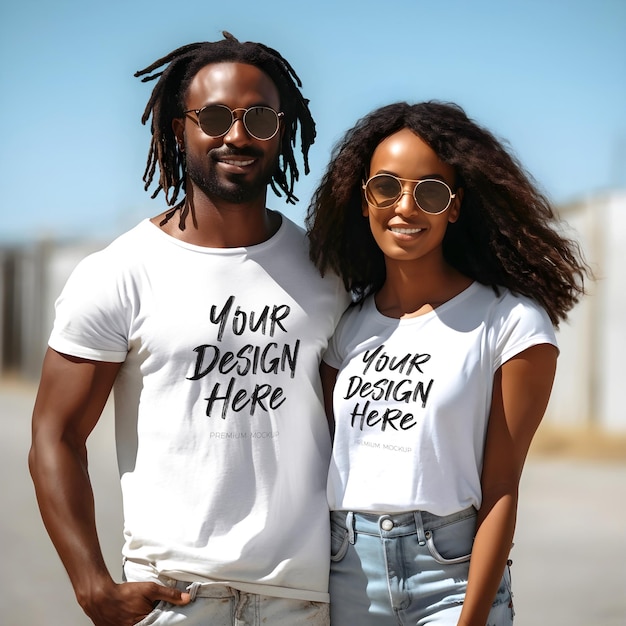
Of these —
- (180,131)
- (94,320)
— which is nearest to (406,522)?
(94,320)

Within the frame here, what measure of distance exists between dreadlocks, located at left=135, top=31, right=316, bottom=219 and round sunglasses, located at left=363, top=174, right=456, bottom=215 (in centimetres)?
51

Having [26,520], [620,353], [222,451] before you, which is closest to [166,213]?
[222,451]

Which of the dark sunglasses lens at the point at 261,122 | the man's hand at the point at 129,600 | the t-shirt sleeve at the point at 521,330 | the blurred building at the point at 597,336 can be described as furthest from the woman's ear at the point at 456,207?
the blurred building at the point at 597,336

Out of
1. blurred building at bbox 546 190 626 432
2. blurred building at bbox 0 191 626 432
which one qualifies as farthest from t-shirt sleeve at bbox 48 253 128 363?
blurred building at bbox 546 190 626 432

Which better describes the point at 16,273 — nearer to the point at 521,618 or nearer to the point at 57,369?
the point at 521,618

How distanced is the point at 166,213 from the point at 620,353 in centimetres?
818

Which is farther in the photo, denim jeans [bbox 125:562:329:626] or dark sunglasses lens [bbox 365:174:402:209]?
dark sunglasses lens [bbox 365:174:402:209]

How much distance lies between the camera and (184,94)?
118 inches

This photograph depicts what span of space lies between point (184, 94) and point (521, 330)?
4.15 ft

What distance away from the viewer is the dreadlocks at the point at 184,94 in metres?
2.96

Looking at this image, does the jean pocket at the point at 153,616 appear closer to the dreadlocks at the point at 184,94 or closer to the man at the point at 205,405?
the man at the point at 205,405

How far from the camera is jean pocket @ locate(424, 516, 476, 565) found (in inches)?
101

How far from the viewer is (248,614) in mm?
2672

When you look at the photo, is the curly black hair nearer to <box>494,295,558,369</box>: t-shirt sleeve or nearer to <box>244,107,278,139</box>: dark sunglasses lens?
<box>494,295,558,369</box>: t-shirt sleeve
